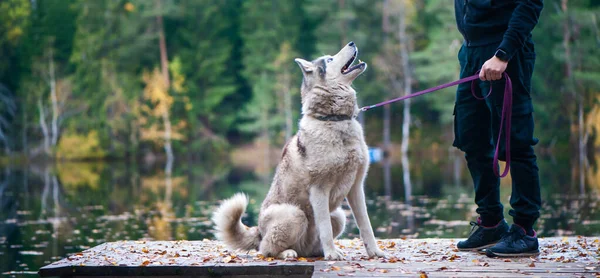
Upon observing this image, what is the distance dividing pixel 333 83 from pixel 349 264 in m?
1.29

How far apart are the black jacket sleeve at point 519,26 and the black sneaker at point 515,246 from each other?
1255 millimetres

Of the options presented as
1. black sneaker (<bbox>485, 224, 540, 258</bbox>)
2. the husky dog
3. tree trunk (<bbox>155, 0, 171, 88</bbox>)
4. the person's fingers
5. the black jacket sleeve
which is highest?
tree trunk (<bbox>155, 0, 171, 88</bbox>)

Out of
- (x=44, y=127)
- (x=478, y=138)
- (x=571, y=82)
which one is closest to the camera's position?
(x=478, y=138)

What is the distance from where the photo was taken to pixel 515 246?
4.97 meters

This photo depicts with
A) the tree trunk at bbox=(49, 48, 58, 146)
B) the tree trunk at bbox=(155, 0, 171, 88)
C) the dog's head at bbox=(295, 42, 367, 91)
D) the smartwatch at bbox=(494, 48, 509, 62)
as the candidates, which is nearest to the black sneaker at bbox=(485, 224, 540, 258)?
the smartwatch at bbox=(494, 48, 509, 62)

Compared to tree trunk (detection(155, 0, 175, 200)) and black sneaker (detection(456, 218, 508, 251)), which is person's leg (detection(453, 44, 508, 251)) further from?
tree trunk (detection(155, 0, 175, 200))

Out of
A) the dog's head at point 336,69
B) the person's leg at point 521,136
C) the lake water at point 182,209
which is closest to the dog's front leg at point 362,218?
the dog's head at point 336,69

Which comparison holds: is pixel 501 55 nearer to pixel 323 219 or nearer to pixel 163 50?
pixel 323 219

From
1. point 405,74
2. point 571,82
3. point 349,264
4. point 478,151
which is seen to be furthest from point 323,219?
point 405,74

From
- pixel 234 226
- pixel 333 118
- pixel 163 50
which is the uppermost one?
pixel 163 50

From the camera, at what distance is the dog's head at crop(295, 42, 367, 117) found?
5.12m

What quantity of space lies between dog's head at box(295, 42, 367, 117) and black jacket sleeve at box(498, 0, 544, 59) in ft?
3.26

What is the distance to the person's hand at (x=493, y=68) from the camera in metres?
4.76

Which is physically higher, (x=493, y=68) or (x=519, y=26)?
(x=519, y=26)
